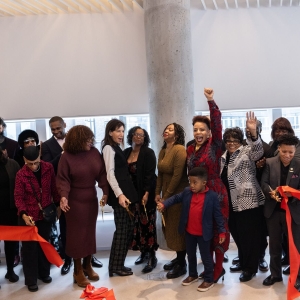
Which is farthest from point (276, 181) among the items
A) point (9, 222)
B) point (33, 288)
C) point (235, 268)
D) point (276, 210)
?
point (9, 222)

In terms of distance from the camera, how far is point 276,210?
394cm

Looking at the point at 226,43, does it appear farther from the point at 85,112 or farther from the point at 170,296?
the point at 170,296

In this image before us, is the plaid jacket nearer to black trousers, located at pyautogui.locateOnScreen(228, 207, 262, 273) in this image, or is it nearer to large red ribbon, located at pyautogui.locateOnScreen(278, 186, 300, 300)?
black trousers, located at pyautogui.locateOnScreen(228, 207, 262, 273)

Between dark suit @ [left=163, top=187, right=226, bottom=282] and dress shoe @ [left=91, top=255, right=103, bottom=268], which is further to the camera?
dress shoe @ [left=91, top=255, right=103, bottom=268]

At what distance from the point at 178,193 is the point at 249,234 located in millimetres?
822

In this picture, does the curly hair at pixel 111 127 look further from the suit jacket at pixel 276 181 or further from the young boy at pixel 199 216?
the suit jacket at pixel 276 181

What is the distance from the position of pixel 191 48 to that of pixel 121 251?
2850 mm

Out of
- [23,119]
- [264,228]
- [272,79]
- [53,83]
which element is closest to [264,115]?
[272,79]

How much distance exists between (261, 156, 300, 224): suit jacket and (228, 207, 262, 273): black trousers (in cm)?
16

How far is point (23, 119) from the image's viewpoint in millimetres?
5938

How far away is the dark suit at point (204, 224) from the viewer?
3.94m

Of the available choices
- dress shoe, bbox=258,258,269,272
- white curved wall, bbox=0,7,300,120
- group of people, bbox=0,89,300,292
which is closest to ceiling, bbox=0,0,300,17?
white curved wall, bbox=0,7,300,120

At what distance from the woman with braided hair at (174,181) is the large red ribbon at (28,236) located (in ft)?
3.88

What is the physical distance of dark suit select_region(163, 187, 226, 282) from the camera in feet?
12.9
